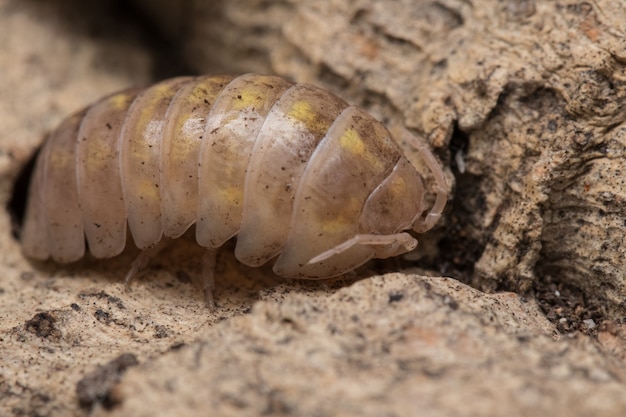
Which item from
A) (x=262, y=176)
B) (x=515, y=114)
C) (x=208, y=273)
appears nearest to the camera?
(x=262, y=176)

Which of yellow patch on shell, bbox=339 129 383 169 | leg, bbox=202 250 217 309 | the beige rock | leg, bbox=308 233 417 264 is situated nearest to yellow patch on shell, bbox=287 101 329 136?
yellow patch on shell, bbox=339 129 383 169

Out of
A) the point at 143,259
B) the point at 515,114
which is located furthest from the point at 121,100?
the point at 515,114

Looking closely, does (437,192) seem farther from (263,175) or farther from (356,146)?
(263,175)

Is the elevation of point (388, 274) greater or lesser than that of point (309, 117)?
lesser

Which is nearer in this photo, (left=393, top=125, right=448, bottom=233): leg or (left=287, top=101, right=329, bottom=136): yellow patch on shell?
(left=287, top=101, right=329, bottom=136): yellow patch on shell

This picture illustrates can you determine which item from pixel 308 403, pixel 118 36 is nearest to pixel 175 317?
pixel 308 403

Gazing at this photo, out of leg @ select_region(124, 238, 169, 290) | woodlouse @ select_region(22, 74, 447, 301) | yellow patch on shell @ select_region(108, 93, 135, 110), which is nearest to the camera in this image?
woodlouse @ select_region(22, 74, 447, 301)

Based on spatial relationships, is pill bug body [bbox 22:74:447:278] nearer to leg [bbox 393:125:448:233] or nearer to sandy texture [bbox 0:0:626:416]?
leg [bbox 393:125:448:233]

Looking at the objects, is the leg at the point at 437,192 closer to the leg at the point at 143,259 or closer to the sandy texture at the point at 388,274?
the sandy texture at the point at 388,274
